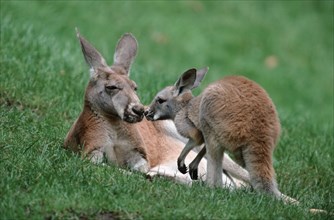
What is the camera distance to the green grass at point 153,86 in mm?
7234

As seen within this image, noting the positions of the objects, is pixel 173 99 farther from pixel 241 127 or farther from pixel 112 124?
pixel 241 127

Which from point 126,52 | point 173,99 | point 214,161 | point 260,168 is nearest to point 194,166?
point 214,161

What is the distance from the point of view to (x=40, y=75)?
11133 mm

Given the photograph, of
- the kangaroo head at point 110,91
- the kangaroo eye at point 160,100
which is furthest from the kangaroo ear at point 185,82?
the kangaroo head at point 110,91

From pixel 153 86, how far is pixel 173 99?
2.98 meters

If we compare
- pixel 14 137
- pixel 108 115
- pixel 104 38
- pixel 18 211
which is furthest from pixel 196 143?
pixel 104 38

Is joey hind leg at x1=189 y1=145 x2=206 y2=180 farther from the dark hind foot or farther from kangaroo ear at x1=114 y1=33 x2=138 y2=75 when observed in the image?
kangaroo ear at x1=114 y1=33 x2=138 y2=75

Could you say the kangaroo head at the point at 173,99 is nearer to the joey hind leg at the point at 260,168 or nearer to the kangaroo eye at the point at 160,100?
the kangaroo eye at the point at 160,100

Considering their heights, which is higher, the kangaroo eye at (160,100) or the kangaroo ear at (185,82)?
the kangaroo ear at (185,82)

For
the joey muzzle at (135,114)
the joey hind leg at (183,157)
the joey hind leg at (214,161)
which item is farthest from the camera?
the joey hind leg at (183,157)

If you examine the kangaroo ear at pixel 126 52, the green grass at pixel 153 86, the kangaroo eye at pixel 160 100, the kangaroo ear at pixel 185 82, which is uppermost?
the kangaroo ear at pixel 126 52

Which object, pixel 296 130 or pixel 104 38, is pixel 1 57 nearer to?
pixel 296 130

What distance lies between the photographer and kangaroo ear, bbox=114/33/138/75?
9.15m

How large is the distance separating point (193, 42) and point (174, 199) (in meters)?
12.0
